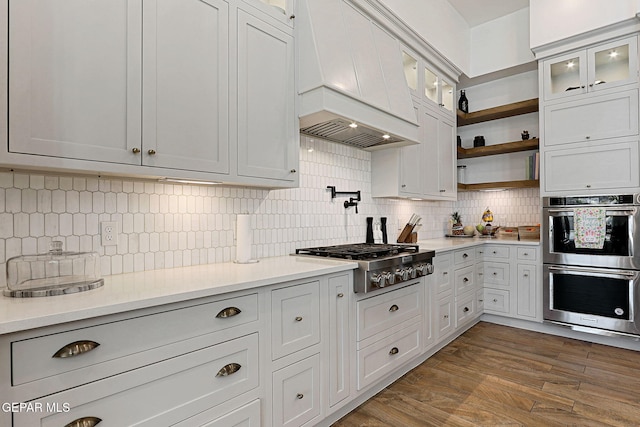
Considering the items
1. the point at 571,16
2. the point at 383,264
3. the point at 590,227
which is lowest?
the point at 383,264

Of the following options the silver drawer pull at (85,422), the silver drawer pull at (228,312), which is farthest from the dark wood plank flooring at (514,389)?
the silver drawer pull at (85,422)

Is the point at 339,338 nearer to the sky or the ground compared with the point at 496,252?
nearer to the ground

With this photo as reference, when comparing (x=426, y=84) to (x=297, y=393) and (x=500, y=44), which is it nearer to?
(x=500, y=44)

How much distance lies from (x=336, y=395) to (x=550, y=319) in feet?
9.18

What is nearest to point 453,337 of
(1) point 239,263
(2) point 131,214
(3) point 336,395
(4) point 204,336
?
(3) point 336,395

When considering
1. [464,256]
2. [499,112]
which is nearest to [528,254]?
[464,256]

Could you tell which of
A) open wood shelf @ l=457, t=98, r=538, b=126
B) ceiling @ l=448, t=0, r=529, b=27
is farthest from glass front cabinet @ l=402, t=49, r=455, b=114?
ceiling @ l=448, t=0, r=529, b=27

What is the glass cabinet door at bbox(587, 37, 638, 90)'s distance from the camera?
10.8ft

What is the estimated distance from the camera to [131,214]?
70.9 inches

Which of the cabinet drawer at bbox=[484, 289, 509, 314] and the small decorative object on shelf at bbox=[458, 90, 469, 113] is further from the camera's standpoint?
the small decorative object on shelf at bbox=[458, 90, 469, 113]

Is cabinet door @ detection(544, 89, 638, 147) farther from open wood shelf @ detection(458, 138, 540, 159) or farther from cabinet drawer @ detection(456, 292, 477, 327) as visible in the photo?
cabinet drawer @ detection(456, 292, 477, 327)

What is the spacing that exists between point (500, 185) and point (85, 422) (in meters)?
4.42

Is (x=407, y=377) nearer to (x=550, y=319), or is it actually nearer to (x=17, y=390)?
(x=550, y=319)

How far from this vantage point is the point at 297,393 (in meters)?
1.80
